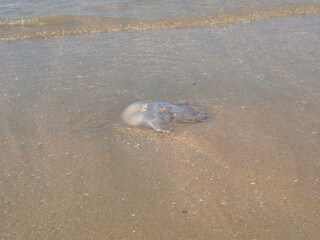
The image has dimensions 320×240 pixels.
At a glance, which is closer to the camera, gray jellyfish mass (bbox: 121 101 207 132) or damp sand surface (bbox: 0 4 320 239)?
damp sand surface (bbox: 0 4 320 239)

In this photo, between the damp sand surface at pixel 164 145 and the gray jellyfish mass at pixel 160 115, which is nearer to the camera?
the damp sand surface at pixel 164 145

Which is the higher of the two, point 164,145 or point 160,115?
point 160,115

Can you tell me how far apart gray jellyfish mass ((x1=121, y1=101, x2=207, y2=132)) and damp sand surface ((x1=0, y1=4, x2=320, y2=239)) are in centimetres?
12

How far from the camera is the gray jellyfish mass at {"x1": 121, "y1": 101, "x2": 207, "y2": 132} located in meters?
4.19

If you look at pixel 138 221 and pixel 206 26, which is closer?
pixel 138 221

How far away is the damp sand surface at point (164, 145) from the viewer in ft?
9.48

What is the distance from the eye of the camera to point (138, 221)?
2885 millimetres

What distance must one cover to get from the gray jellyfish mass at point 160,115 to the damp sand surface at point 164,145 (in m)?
0.12

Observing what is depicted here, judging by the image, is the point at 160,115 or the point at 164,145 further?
the point at 160,115

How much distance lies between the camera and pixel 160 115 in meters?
4.27

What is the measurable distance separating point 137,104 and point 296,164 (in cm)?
209

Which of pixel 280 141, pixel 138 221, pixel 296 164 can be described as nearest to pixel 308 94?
pixel 280 141

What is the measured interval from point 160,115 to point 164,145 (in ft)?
1.73

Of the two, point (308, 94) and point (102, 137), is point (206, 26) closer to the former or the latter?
point (308, 94)
